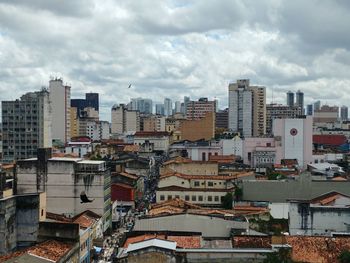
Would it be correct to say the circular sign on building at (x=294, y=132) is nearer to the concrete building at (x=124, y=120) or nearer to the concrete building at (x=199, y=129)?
the concrete building at (x=199, y=129)

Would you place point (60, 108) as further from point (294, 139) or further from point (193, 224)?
point (193, 224)

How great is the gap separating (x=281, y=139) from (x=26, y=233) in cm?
6068

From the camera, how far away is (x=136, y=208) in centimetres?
6000

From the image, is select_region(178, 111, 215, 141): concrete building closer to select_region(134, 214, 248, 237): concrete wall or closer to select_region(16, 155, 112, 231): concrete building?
select_region(16, 155, 112, 231): concrete building

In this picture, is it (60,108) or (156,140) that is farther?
(60,108)

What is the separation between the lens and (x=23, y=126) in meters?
83.2

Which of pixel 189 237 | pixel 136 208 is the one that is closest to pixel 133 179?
pixel 136 208

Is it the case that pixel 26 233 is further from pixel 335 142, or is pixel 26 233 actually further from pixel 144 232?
pixel 335 142

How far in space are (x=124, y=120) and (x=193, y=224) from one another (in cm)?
13903

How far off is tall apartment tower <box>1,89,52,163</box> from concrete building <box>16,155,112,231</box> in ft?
126

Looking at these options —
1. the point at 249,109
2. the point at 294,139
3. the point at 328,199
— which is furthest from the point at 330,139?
the point at 328,199

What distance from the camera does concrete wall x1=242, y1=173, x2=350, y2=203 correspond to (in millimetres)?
51219

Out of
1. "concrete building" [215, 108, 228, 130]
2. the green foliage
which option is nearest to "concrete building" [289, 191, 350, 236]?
the green foliage

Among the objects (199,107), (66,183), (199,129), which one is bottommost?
(66,183)
